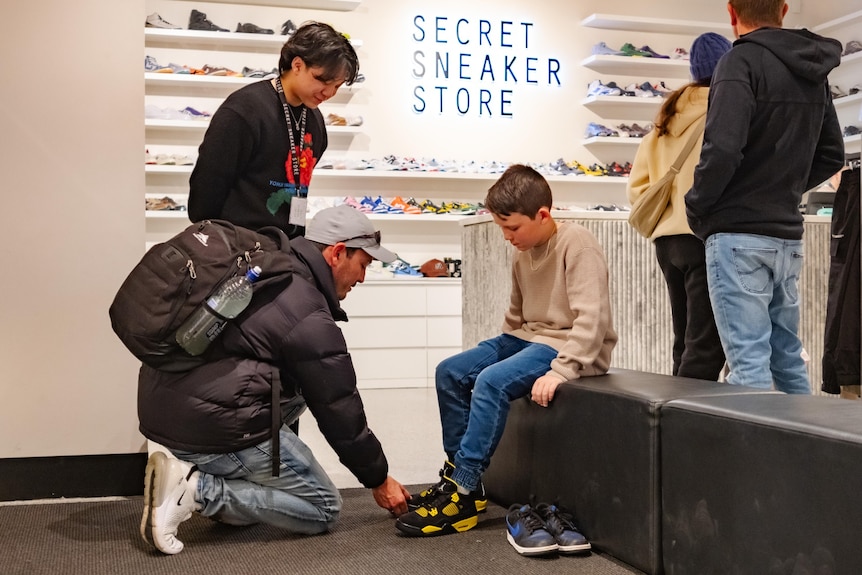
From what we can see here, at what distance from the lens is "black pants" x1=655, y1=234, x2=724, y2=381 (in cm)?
253

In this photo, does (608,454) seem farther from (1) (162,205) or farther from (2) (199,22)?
(2) (199,22)

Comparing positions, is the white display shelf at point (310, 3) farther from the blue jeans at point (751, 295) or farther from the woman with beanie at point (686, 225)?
the blue jeans at point (751, 295)

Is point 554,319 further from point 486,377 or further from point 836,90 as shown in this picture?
point 836,90

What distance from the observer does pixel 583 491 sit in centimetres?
212

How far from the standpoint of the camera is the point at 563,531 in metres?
2.09

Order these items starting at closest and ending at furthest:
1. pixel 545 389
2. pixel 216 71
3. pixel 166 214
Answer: pixel 545 389 → pixel 166 214 → pixel 216 71

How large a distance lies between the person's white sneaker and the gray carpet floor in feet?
0.13

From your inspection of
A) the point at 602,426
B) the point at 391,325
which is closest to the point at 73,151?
the point at 602,426

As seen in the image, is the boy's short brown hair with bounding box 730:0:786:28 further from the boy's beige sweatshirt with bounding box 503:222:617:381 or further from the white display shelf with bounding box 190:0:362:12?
the white display shelf with bounding box 190:0:362:12

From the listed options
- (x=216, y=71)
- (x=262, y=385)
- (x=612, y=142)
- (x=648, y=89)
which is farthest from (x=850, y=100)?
(x=262, y=385)

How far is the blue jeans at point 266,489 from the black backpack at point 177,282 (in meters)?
0.26

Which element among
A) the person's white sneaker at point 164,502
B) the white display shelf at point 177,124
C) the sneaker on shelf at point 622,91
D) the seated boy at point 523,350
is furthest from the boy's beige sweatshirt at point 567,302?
the sneaker on shelf at point 622,91

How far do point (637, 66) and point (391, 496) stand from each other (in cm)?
591

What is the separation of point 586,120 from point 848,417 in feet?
20.0
